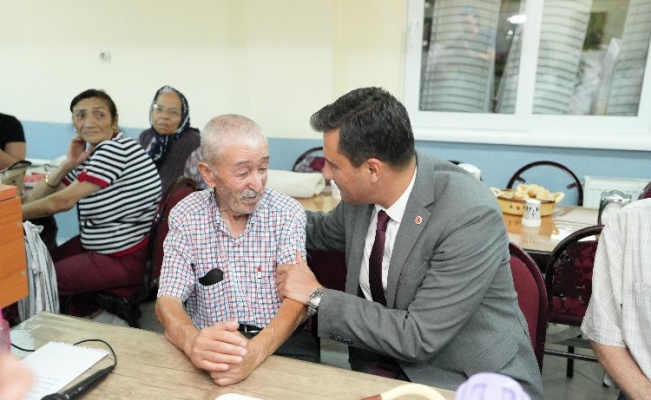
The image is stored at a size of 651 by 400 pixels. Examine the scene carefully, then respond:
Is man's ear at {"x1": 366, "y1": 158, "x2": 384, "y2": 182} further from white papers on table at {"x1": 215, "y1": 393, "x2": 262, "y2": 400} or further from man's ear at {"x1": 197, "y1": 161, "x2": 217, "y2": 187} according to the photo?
white papers on table at {"x1": 215, "y1": 393, "x2": 262, "y2": 400}

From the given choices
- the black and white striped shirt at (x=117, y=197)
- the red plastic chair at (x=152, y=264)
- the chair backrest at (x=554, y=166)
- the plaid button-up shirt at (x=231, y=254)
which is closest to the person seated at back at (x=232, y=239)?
the plaid button-up shirt at (x=231, y=254)

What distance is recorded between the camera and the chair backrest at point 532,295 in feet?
4.57

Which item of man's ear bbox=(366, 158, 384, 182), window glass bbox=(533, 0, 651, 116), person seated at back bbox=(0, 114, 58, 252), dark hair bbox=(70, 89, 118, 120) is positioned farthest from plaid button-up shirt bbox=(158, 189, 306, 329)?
window glass bbox=(533, 0, 651, 116)

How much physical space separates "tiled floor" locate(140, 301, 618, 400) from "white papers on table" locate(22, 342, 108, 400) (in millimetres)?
1429

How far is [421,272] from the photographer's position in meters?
1.35

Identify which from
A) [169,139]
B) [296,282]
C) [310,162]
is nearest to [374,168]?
[296,282]

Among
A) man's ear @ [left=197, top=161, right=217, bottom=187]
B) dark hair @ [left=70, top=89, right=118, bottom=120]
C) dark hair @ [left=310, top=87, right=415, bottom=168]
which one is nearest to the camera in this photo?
dark hair @ [left=310, top=87, right=415, bottom=168]

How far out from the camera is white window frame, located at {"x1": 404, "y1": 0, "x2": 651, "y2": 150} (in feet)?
11.4

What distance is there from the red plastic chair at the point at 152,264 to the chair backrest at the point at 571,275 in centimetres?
157

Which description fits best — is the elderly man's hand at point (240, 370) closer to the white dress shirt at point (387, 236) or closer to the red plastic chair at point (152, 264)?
the white dress shirt at point (387, 236)

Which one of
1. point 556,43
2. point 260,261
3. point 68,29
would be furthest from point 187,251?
point 68,29

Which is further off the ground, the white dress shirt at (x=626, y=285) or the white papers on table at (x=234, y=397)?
the white dress shirt at (x=626, y=285)

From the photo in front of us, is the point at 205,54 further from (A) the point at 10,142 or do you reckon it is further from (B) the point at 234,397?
(B) the point at 234,397

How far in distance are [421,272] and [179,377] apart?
2.12ft
